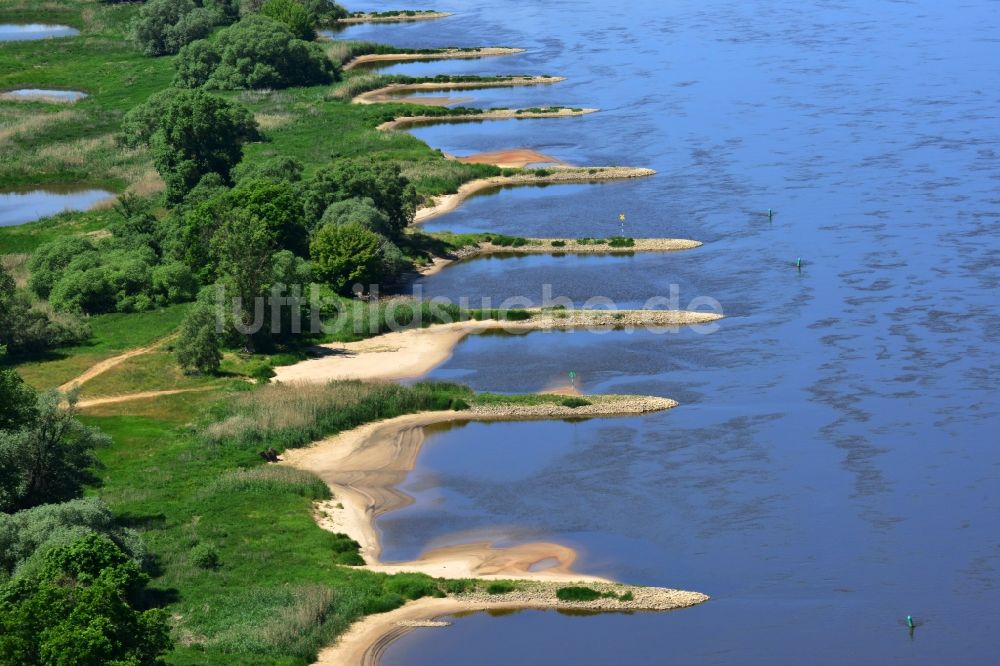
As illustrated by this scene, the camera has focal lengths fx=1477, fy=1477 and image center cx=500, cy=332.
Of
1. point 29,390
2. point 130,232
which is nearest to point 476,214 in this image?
point 130,232

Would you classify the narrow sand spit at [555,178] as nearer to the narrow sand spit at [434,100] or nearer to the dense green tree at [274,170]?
the dense green tree at [274,170]

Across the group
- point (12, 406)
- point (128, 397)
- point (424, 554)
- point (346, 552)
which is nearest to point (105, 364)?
point (128, 397)

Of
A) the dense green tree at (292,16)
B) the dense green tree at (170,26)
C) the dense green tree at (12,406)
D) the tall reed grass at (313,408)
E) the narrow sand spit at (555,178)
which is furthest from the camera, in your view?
the dense green tree at (170,26)

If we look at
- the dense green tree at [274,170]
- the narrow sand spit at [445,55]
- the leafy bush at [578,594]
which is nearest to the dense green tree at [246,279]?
the dense green tree at [274,170]

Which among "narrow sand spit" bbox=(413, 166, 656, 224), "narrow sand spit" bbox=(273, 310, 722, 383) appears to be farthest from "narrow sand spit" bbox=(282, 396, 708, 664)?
"narrow sand spit" bbox=(413, 166, 656, 224)

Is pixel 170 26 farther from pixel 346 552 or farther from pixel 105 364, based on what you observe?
pixel 346 552

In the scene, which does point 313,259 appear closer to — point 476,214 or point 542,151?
point 476,214
